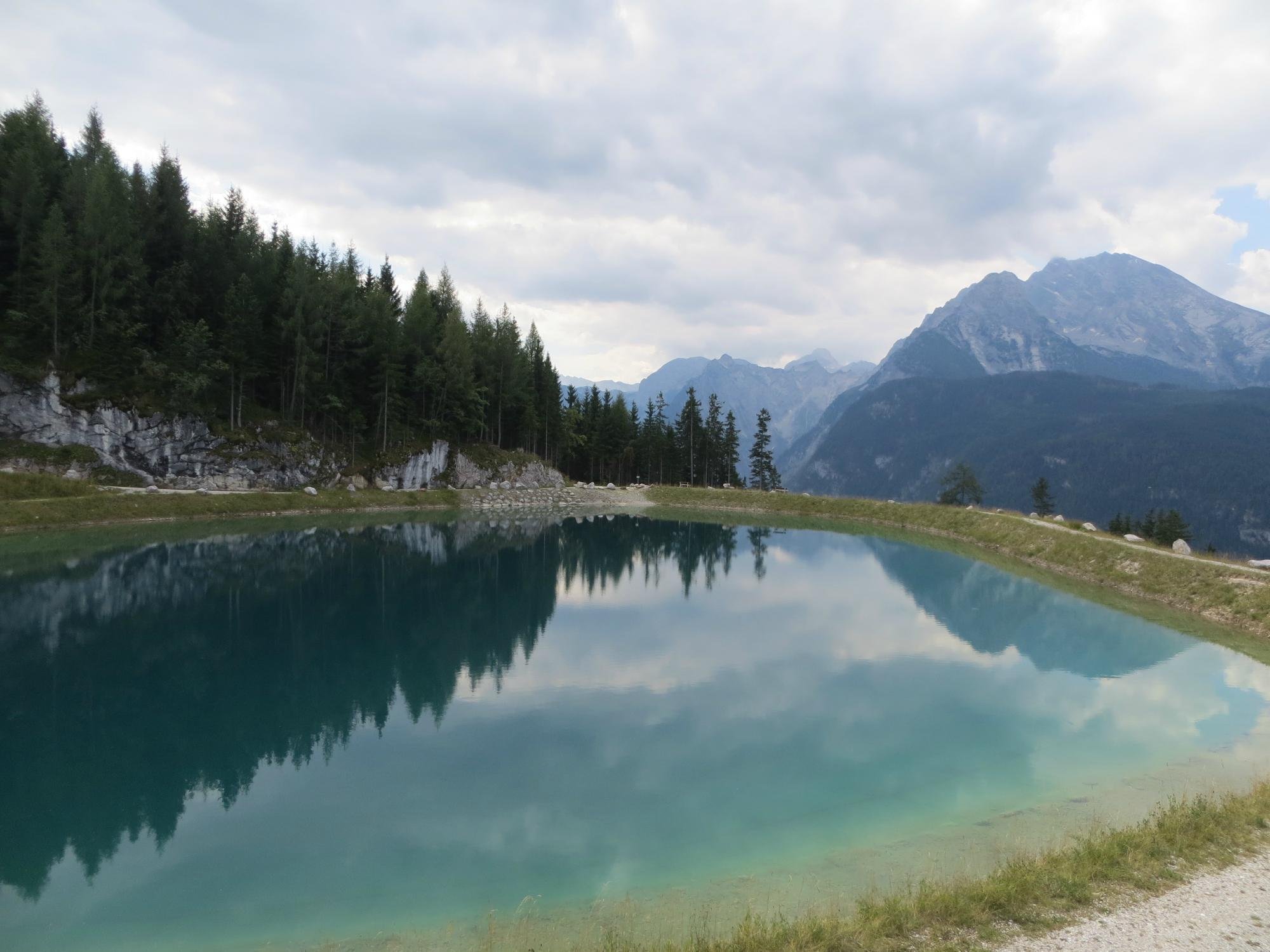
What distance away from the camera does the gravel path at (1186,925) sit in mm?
6793

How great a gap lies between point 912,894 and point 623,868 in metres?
4.07

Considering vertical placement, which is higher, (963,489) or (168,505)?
(963,489)

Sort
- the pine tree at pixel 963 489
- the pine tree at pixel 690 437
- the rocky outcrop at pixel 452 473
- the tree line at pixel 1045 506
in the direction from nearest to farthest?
the rocky outcrop at pixel 452 473
the tree line at pixel 1045 506
the pine tree at pixel 963 489
the pine tree at pixel 690 437

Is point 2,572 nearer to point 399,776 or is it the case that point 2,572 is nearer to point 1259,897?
point 399,776

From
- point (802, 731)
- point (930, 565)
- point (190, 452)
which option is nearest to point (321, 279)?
point (190, 452)

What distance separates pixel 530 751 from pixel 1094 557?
39.8 metres

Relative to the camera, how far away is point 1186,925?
23.5ft

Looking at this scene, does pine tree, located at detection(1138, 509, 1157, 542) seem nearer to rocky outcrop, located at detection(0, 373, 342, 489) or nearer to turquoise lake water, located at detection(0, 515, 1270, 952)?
turquoise lake water, located at detection(0, 515, 1270, 952)

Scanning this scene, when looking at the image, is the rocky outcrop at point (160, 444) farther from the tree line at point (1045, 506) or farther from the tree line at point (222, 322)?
the tree line at point (1045, 506)

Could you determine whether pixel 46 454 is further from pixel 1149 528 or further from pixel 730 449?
pixel 1149 528

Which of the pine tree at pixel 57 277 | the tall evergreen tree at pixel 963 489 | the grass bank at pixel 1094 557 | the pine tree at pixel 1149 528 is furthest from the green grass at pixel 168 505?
the pine tree at pixel 1149 528

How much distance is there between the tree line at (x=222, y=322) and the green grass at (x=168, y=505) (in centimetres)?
860

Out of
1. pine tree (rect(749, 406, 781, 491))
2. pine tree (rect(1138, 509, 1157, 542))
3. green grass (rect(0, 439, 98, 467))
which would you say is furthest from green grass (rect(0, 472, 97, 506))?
pine tree (rect(1138, 509, 1157, 542))

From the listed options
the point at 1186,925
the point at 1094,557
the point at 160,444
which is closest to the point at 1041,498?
the point at 1094,557
